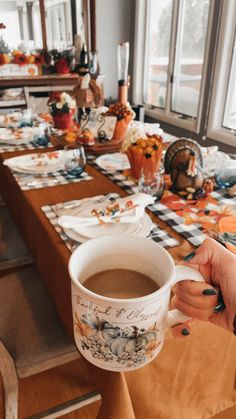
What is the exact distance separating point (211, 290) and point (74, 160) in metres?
0.91

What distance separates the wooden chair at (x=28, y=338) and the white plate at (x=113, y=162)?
533 millimetres

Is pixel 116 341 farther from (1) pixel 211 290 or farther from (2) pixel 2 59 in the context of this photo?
(2) pixel 2 59

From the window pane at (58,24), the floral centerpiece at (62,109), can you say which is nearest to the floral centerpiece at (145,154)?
the floral centerpiece at (62,109)

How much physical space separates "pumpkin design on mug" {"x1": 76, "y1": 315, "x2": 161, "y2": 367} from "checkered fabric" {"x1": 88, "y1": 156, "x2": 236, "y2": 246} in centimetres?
44

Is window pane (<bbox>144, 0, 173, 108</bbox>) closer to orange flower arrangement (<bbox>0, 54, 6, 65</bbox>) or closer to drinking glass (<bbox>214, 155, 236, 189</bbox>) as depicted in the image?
orange flower arrangement (<bbox>0, 54, 6, 65</bbox>)

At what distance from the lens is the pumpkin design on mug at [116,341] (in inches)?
16.5

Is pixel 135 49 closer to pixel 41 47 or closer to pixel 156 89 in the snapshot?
pixel 156 89

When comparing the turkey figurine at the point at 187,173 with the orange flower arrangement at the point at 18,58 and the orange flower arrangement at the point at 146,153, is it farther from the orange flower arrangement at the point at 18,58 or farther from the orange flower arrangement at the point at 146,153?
the orange flower arrangement at the point at 18,58

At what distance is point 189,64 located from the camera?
3176mm

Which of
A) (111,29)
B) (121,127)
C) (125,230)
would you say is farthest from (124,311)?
(111,29)

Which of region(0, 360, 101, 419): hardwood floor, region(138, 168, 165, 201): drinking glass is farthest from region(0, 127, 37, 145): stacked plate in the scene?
region(0, 360, 101, 419): hardwood floor

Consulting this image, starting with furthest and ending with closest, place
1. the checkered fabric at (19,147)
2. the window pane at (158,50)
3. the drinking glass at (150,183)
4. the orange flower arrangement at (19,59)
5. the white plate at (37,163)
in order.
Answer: the orange flower arrangement at (19,59), the window pane at (158,50), the checkered fabric at (19,147), the white plate at (37,163), the drinking glass at (150,183)

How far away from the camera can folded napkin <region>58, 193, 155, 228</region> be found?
86 centimetres

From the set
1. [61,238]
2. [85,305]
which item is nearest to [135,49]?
[61,238]
